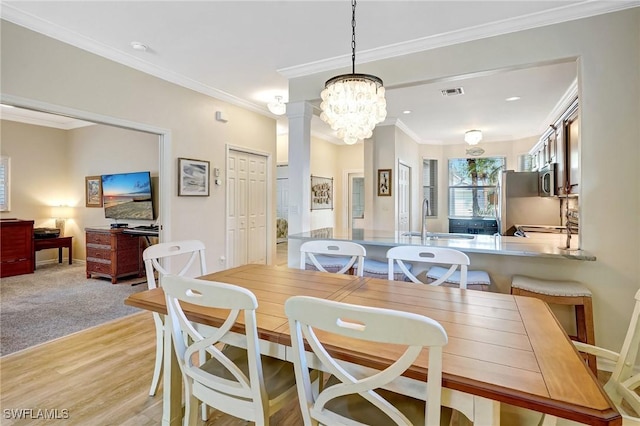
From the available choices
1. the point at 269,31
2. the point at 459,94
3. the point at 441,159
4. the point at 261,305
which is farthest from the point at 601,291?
the point at 441,159

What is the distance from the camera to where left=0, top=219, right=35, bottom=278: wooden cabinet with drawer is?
16.2ft

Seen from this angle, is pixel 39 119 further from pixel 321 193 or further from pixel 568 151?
pixel 568 151

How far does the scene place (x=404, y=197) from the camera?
6.19 metres

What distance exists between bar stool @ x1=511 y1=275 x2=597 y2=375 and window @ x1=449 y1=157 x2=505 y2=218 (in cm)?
516

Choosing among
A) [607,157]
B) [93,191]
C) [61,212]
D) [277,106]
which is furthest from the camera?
[61,212]

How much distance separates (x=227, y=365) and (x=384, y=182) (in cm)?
464

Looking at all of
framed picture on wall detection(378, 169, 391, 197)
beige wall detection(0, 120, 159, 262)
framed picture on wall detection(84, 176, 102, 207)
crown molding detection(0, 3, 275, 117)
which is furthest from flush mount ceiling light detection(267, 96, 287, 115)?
framed picture on wall detection(84, 176, 102, 207)

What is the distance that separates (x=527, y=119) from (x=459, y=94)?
2.06m

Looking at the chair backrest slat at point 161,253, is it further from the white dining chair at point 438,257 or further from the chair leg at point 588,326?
the chair leg at point 588,326

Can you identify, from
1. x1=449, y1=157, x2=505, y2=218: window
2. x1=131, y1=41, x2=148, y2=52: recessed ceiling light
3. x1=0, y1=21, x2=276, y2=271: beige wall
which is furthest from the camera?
x1=449, y1=157, x2=505, y2=218: window

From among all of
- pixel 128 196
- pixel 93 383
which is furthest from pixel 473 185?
pixel 93 383

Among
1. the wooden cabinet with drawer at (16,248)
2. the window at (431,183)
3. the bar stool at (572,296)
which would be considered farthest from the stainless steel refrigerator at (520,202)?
the wooden cabinet with drawer at (16,248)

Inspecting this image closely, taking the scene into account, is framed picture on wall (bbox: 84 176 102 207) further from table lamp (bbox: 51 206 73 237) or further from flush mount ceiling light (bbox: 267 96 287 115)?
flush mount ceiling light (bbox: 267 96 287 115)

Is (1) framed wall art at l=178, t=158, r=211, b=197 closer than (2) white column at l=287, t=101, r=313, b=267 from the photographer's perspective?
No
